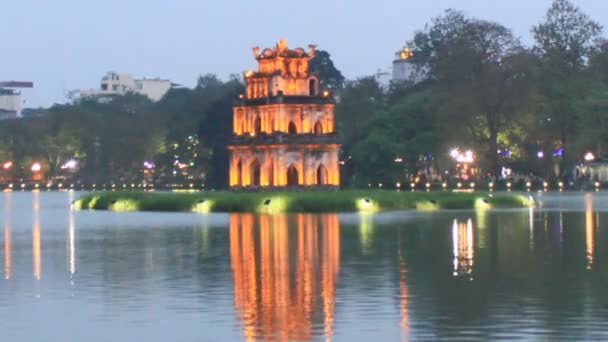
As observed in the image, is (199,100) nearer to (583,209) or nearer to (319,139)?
(319,139)

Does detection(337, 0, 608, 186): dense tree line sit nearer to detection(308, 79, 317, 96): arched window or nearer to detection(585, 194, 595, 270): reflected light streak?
detection(308, 79, 317, 96): arched window

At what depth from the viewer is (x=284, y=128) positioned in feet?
375

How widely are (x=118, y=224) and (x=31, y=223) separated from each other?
7.25 m

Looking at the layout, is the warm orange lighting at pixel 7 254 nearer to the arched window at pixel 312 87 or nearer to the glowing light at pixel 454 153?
the arched window at pixel 312 87

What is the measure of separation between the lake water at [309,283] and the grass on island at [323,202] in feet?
76.1

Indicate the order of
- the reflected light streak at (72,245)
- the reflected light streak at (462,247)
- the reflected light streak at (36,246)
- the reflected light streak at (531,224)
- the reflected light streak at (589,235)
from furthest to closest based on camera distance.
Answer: the reflected light streak at (531,224) < the reflected light streak at (589,235) < the reflected light streak at (72,245) < the reflected light streak at (36,246) < the reflected light streak at (462,247)

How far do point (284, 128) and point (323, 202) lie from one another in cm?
2631

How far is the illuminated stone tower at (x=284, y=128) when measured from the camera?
374 ft

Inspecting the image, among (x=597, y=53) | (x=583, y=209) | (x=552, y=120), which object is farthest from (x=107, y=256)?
(x=597, y=53)

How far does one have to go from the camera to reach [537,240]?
5319 centimetres

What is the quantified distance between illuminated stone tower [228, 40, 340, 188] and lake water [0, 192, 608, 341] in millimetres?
48482

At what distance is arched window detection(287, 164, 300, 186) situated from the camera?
381 feet

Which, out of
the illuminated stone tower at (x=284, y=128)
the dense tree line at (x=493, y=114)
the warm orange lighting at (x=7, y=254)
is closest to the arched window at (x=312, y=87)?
the illuminated stone tower at (x=284, y=128)

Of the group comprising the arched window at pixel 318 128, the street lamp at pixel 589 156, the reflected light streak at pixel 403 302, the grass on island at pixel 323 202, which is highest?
the arched window at pixel 318 128
